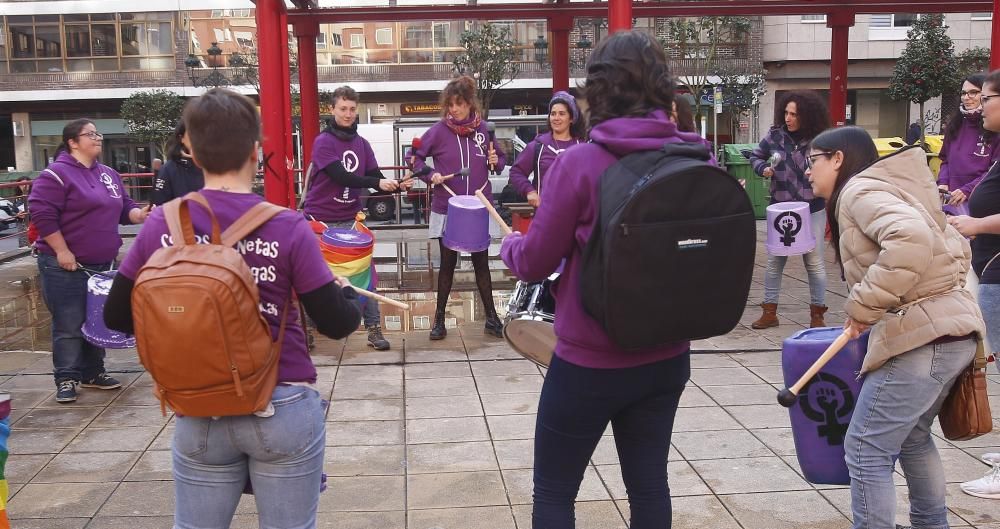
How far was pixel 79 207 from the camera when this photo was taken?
5285 millimetres

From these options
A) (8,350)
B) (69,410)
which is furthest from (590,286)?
(8,350)

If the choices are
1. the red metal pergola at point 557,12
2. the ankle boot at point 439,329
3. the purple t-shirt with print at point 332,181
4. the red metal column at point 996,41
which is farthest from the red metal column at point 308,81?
the red metal column at point 996,41

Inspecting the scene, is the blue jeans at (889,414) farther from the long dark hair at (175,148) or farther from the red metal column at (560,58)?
the red metal column at (560,58)

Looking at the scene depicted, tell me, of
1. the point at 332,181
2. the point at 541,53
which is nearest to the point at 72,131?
the point at 332,181

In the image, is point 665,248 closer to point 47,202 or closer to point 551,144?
point 47,202

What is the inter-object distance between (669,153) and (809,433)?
1.37 meters

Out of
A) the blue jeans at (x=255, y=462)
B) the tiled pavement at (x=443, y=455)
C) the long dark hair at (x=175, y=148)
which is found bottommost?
the tiled pavement at (x=443, y=455)

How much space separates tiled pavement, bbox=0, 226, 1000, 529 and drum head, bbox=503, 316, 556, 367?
0.80 m

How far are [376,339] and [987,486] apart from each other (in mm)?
4023

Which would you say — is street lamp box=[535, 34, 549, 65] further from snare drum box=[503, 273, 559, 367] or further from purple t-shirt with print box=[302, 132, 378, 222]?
snare drum box=[503, 273, 559, 367]

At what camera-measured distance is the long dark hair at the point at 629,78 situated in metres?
2.43

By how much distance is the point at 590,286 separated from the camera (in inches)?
92.5

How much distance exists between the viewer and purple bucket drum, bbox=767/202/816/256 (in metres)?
6.69

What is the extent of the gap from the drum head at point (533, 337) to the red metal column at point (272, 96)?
433 cm
